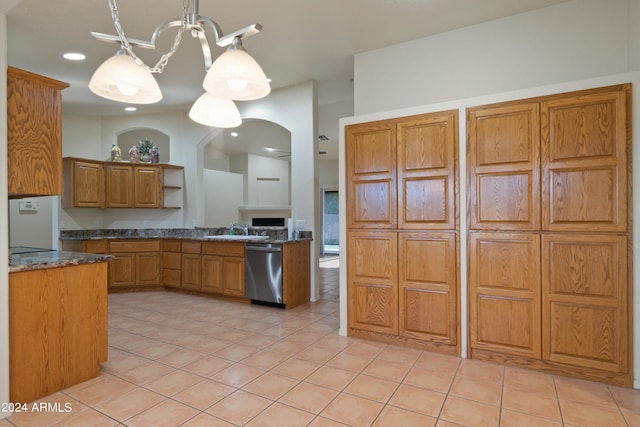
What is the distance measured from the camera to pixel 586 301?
2469mm

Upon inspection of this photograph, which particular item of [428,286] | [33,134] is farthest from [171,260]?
[428,286]

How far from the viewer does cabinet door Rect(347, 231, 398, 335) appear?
10.4ft

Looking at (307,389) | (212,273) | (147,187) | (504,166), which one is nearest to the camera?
(307,389)

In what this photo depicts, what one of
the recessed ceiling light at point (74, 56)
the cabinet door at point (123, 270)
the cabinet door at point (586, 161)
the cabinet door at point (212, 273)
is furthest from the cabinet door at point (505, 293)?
the cabinet door at point (123, 270)

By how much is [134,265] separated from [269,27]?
158 inches

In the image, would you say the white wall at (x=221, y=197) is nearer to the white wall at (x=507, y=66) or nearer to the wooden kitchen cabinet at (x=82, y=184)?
the wooden kitchen cabinet at (x=82, y=184)

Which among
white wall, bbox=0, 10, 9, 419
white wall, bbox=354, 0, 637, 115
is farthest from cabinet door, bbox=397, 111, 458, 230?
white wall, bbox=0, 10, 9, 419

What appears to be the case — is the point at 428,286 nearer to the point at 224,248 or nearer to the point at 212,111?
the point at 212,111

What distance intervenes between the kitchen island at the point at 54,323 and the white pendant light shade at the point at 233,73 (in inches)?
65.9

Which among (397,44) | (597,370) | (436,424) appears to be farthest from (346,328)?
(397,44)

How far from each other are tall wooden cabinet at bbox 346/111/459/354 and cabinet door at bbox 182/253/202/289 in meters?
2.61

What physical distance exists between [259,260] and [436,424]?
9.63 ft

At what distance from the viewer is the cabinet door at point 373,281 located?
10.4 feet

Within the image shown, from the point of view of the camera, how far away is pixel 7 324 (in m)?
2.05
